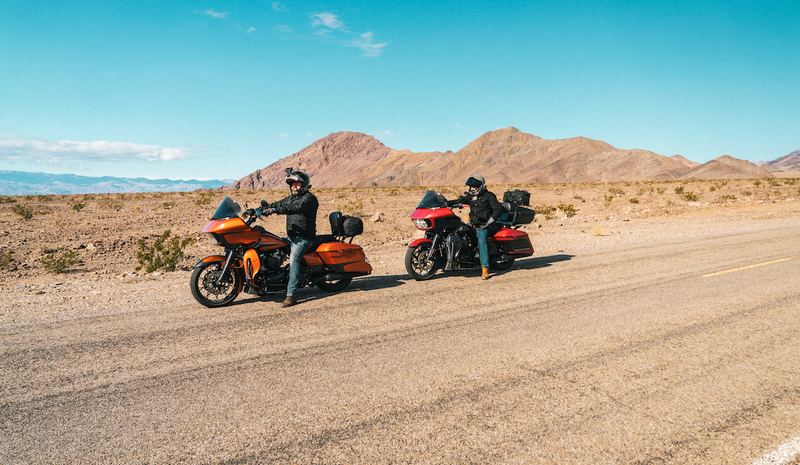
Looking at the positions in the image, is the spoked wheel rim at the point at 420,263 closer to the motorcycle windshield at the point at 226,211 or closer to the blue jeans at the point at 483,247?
the blue jeans at the point at 483,247

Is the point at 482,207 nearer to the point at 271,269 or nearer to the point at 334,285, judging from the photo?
the point at 334,285

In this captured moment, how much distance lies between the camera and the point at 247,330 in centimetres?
549

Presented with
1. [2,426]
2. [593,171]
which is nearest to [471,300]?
[2,426]

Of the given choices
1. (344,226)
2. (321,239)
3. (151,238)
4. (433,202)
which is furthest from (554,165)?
(321,239)

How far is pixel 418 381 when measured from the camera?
399 cm

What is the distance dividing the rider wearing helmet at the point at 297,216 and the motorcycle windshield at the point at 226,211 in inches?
18.5

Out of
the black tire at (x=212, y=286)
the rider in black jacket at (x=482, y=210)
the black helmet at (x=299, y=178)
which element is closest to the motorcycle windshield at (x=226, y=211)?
the black tire at (x=212, y=286)

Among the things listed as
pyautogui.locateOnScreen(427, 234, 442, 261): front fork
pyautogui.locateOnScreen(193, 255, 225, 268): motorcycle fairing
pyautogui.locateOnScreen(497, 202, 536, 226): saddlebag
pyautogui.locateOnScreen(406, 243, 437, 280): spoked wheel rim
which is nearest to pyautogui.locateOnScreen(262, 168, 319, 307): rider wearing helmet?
pyautogui.locateOnScreen(193, 255, 225, 268): motorcycle fairing

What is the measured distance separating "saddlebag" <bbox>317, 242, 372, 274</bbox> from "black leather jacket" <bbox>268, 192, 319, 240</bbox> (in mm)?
386

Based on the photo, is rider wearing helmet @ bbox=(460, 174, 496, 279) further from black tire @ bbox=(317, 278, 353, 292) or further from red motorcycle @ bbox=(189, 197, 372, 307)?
black tire @ bbox=(317, 278, 353, 292)

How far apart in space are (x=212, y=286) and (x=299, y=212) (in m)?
1.74

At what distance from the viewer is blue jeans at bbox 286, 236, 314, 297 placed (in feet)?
22.4

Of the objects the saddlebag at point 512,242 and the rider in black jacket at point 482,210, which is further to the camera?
the saddlebag at point 512,242

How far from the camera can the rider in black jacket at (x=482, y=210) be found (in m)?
8.64
